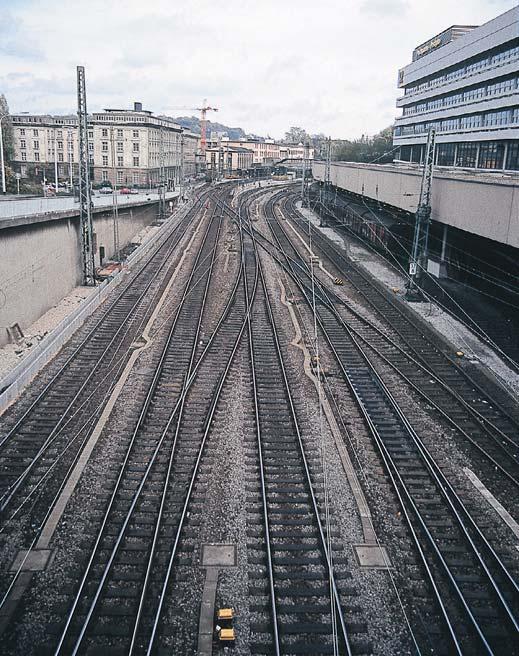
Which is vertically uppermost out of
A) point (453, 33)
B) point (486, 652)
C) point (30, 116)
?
point (453, 33)

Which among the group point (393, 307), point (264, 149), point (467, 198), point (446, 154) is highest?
point (264, 149)

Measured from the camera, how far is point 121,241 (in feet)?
120

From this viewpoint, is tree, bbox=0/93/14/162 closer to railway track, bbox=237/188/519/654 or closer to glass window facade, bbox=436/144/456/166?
glass window facade, bbox=436/144/456/166

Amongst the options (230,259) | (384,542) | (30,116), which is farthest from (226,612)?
(30,116)

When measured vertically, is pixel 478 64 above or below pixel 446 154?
above

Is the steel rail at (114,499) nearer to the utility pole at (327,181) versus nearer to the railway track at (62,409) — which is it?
the railway track at (62,409)

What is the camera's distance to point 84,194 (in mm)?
26266

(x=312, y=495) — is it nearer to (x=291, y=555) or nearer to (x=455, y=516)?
(x=291, y=555)

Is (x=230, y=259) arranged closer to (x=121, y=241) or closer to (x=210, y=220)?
(x=121, y=241)

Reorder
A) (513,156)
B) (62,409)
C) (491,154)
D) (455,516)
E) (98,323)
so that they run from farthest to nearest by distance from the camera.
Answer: (491,154) → (513,156) → (98,323) → (62,409) → (455,516)

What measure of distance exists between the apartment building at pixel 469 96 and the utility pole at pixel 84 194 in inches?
1051

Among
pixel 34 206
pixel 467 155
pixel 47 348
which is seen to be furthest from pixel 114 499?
pixel 467 155

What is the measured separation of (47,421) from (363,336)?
10.2 meters

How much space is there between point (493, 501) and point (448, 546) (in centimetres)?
170
